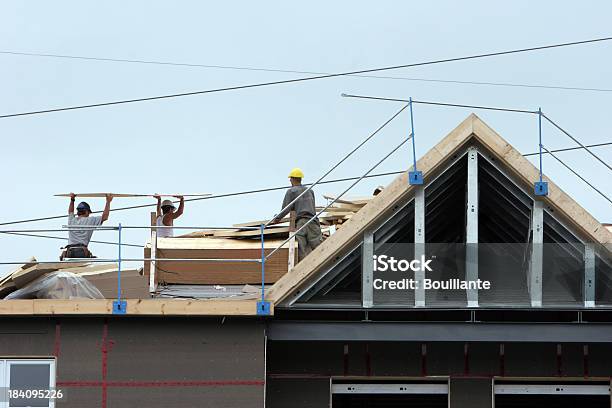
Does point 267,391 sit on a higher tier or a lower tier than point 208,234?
lower

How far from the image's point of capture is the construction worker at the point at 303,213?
25.4 m

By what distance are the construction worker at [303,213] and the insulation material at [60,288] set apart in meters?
3.96

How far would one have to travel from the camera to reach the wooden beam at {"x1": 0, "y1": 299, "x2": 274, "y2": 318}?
2341cm

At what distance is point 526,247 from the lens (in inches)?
948

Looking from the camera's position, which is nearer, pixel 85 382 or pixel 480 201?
pixel 85 382

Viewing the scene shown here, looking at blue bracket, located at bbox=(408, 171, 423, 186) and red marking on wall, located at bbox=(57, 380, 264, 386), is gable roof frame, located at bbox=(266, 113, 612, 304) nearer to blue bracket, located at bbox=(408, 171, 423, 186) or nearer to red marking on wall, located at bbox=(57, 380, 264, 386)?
blue bracket, located at bbox=(408, 171, 423, 186)

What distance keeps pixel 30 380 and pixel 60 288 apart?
1814mm

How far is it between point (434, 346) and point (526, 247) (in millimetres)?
2564

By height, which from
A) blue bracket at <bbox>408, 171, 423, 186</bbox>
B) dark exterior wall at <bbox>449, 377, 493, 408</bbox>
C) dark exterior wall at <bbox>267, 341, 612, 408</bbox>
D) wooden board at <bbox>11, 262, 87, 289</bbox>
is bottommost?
dark exterior wall at <bbox>449, 377, 493, 408</bbox>

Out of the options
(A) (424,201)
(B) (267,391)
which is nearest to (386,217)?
(A) (424,201)

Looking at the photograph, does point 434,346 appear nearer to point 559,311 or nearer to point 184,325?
point 559,311

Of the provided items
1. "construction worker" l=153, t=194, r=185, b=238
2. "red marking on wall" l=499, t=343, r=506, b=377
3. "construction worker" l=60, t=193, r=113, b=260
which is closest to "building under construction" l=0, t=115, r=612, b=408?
"red marking on wall" l=499, t=343, r=506, b=377

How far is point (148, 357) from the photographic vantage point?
77.7 feet

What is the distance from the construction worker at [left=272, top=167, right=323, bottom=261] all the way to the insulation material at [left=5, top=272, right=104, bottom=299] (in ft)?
13.0
